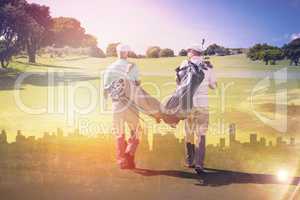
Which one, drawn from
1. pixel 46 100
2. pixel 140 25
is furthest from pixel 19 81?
pixel 140 25

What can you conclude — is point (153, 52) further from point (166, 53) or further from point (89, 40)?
point (89, 40)

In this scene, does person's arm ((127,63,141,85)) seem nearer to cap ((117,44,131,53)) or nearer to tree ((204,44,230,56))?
cap ((117,44,131,53))

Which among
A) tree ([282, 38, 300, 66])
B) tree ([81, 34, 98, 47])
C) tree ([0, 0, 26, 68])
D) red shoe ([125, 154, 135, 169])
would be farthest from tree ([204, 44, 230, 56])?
tree ([0, 0, 26, 68])

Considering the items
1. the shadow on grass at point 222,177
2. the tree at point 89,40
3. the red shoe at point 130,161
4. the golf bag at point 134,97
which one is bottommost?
the shadow on grass at point 222,177

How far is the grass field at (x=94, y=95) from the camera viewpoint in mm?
2559

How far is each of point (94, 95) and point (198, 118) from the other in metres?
0.63

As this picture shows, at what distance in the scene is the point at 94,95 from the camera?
2.58m

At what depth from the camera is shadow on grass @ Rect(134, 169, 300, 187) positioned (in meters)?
2.61

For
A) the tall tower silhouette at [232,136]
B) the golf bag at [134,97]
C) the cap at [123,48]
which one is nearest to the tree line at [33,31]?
the cap at [123,48]

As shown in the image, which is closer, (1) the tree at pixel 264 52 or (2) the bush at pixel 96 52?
(2) the bush at pixel 96 52

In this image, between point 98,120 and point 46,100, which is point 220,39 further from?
point 46,100

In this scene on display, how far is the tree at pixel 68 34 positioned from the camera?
8.38 feet

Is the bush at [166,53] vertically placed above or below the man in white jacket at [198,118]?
above

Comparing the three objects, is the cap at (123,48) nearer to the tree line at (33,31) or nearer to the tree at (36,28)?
the tree line at (33,31)
